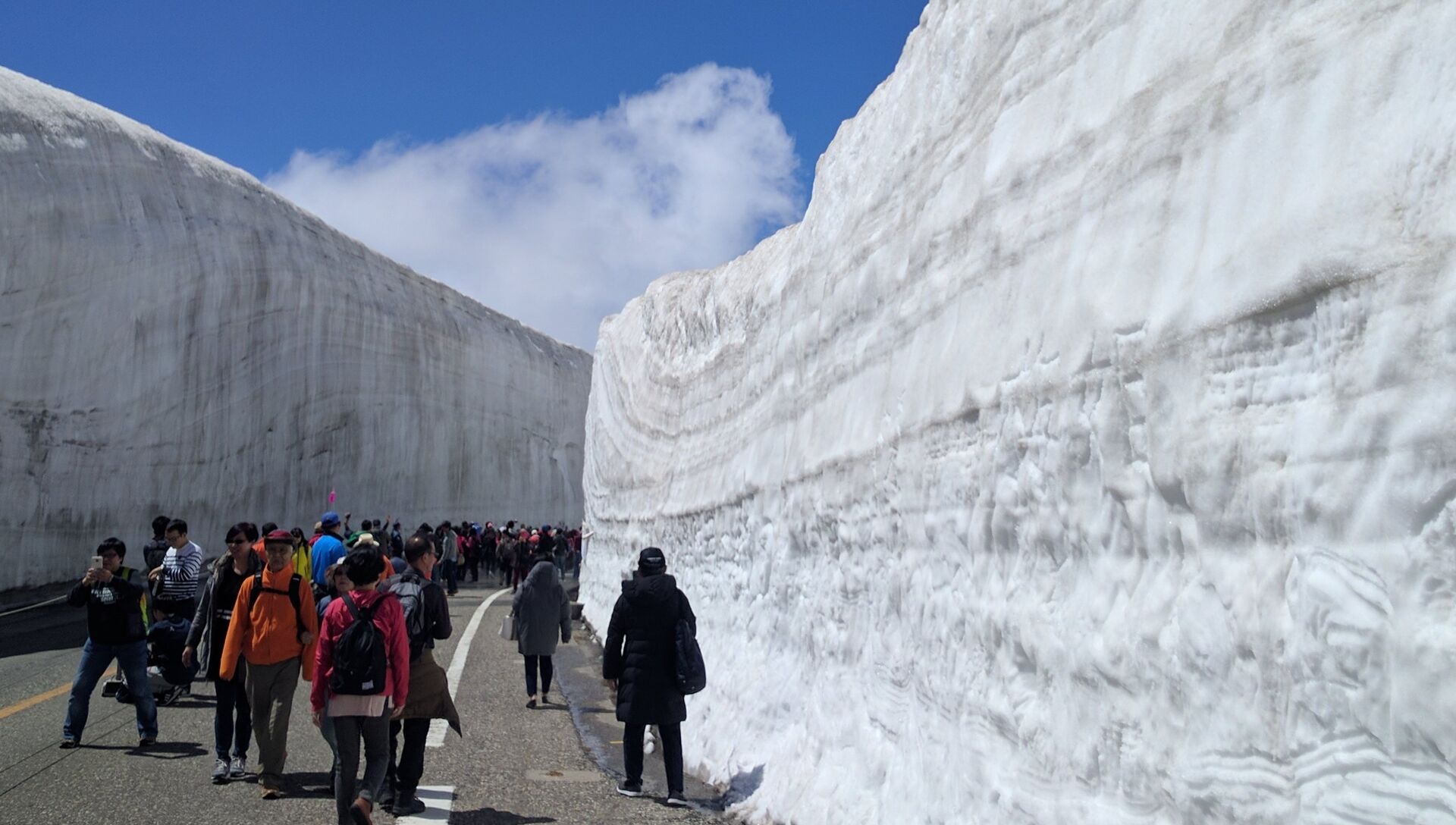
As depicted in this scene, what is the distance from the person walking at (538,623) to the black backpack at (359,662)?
4.60 meters

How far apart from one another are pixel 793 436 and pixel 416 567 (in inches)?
111

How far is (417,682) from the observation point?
6812mm

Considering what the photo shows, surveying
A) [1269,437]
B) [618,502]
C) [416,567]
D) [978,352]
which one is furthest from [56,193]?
[1269,437]

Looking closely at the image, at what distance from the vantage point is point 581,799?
279 inches

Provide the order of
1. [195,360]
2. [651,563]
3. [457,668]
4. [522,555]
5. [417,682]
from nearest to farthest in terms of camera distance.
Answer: [417,682], [651,563], [457,668], [522,555], [195,360]

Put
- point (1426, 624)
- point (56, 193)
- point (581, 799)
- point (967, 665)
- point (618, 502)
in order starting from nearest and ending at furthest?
point (1426, 624), point (967, 665), point (581, 799), point (618, 502), point (56, 193)

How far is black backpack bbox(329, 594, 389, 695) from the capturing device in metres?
5.94

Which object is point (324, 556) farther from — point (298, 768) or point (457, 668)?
point (457, 668)

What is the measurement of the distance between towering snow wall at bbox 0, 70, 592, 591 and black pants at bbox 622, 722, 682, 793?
21.3 meters

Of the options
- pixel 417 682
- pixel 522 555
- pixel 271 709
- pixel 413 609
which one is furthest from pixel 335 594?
pixel 522 555

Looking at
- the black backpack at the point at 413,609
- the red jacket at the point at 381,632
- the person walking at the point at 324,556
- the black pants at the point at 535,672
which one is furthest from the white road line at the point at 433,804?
the person walking at the point at 324,556

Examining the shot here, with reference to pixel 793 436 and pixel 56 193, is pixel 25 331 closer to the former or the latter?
pixel 56 193


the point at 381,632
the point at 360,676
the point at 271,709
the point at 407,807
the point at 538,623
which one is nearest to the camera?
the point at 360,676

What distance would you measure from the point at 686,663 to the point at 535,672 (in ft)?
11.9
